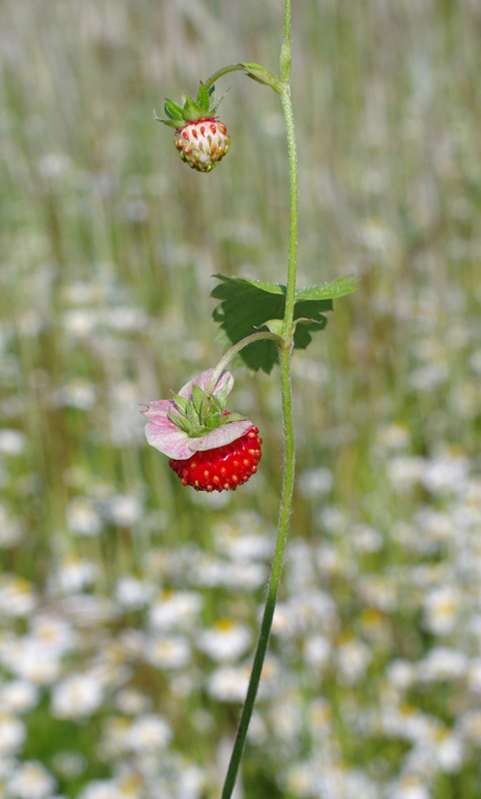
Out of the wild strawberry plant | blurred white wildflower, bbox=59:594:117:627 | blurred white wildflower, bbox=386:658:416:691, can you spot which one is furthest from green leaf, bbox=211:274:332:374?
blurred white wildflower, bbox=386:658:416:691

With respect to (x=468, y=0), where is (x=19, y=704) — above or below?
→ below

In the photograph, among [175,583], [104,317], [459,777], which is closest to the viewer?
[459,777]

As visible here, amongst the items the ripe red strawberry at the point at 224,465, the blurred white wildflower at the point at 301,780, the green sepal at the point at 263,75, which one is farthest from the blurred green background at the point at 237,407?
the green sepal at the point at 263,75

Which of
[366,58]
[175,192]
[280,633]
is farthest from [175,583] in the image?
[366,58]

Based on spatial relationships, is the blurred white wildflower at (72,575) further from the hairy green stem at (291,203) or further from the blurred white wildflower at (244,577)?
the hairy green stem at (291,203)

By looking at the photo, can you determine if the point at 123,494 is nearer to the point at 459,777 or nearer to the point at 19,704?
the point at 19,704

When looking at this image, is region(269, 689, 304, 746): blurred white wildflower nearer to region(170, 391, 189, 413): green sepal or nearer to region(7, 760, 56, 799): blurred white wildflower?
region(7, 760, 56, 799): blurred white wildflower
